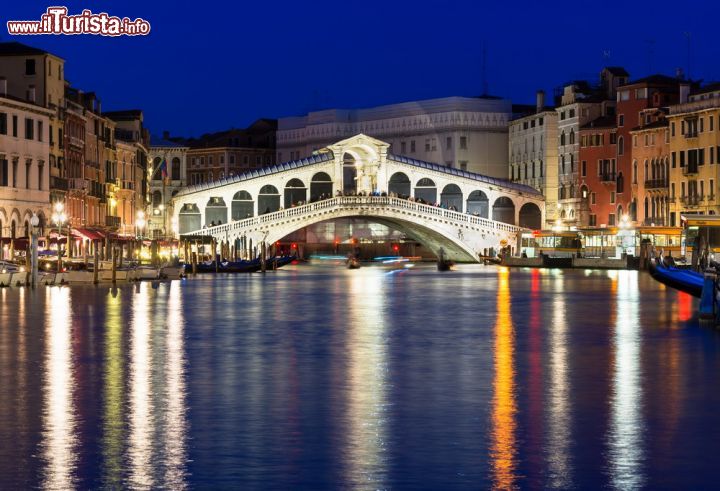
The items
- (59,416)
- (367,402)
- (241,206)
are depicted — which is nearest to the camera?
(59,416)

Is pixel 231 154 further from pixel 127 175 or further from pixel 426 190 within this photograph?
pixel 127 175

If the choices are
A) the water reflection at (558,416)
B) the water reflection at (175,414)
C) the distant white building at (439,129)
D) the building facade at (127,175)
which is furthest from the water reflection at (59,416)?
the distant white building at (439,129)

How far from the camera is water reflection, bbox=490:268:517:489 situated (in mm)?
10656

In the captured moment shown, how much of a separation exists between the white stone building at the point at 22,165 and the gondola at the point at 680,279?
26476 mm

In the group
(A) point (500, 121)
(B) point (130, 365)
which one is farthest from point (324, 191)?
(B) point (130, 365)

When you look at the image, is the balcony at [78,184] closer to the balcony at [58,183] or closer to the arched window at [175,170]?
the balcony at [58,183]

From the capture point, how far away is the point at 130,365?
17922 mm

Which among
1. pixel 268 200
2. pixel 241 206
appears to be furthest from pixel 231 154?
pixel 241 206

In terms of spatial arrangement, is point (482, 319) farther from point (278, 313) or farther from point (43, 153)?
point (43, 153)

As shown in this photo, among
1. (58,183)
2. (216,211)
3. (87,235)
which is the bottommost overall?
(87,235)

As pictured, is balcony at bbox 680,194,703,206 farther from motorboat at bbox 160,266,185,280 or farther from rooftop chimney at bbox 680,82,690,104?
motorboat at bbox 160,266,185,280

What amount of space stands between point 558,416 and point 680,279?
784 inches

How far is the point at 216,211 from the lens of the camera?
103 meters

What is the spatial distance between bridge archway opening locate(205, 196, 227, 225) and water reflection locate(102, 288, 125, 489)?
255 ft
